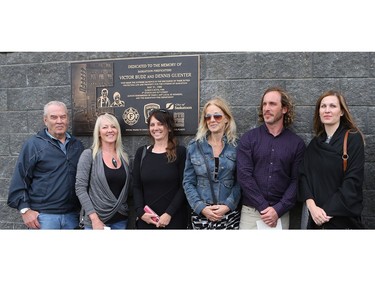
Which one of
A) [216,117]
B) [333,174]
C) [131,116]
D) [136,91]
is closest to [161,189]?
[216,117]

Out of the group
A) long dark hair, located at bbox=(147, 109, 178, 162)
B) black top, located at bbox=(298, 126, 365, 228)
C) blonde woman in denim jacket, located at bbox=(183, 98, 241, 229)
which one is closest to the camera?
black top, located at bbox=(298, 126, 365, 228)

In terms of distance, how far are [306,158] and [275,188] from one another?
0.43 m

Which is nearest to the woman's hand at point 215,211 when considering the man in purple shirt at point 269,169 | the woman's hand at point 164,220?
the man in purple shirt at point 269,169

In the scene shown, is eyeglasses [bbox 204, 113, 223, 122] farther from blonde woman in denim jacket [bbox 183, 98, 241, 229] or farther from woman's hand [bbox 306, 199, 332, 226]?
woman's hand [bbox 306, 199, 332, 226]

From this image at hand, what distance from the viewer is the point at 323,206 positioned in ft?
12.1

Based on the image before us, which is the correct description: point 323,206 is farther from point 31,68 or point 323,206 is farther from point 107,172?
point 31,68

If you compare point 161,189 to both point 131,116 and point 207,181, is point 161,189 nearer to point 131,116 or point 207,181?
point 207,181

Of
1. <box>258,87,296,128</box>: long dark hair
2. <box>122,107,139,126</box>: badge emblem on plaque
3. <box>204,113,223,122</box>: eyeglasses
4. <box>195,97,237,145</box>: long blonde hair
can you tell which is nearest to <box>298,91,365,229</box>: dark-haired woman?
<box>258,87,296,128</box>: long dark hair

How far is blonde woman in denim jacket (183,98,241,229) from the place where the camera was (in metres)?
4.00

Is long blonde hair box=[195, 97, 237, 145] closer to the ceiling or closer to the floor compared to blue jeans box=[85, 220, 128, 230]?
closer to the ceiling

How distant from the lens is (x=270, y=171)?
3.93 metres

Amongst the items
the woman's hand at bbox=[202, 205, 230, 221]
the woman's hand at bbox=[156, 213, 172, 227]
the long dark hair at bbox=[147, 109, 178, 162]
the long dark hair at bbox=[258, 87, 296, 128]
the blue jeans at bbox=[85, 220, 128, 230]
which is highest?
the long dark hair at bbox=[258, 87, 296, 128]

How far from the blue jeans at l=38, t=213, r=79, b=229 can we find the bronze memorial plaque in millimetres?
1203

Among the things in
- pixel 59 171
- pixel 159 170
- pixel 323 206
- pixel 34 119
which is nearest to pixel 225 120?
pixel 159 170
